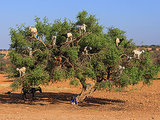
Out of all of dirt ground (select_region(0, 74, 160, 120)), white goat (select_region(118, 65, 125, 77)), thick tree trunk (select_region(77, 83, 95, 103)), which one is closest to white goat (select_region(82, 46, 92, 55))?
white goat (select_region(118, 65, 125, 77))

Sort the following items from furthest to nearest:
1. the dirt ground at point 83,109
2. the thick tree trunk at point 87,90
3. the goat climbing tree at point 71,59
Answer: the thick tree trunk at point 87,90, the goat climbing tree at point 71,59, the dirt ground at point 83,109

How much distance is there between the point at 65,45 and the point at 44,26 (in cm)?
213

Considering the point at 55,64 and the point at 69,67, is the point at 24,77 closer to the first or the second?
the point at 55,64

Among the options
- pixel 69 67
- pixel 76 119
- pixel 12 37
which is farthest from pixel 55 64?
pixel 76 119

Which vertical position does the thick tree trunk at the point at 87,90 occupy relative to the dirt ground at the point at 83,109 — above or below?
above

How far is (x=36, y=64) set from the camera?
1388cm

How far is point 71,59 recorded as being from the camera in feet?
44.8

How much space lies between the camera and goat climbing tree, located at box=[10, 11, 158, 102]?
12953mm

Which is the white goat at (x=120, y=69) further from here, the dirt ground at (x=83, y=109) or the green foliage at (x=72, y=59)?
the dirt ground at (x=83, y=109)

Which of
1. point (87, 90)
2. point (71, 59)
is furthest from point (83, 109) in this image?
point (71, 59)

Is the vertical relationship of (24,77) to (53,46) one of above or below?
below

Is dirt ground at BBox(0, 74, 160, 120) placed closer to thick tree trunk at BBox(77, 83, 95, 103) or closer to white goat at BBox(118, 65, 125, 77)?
thick tree trunk at BBox(77, 83, 95, 103)

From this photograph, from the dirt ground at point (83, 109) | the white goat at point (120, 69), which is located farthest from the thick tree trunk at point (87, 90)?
the white goat at point (120, 69)

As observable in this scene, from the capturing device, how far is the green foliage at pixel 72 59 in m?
13.0
